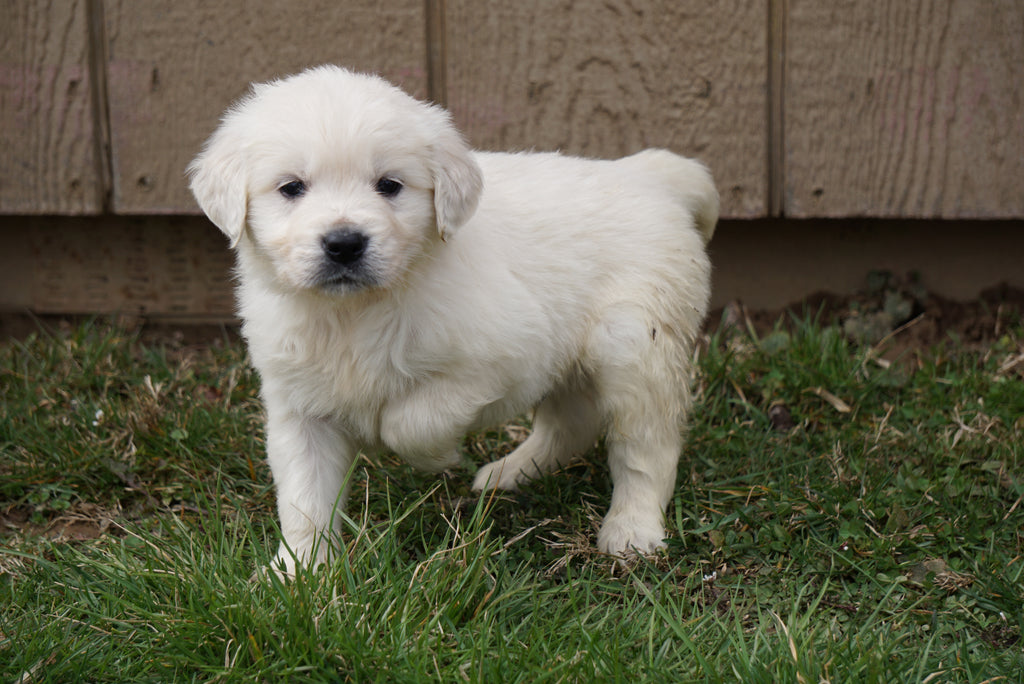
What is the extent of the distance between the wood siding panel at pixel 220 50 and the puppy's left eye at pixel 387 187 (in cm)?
184

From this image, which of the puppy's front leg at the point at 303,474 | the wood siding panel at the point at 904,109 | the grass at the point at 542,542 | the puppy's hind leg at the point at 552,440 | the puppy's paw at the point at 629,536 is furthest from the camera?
the wood siding panel at the point at 904,109

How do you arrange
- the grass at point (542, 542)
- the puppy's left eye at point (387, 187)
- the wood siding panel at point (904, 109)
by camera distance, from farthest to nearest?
the wood siding panel at point (904, 109), the puppy's left eye at point (387, 187), the grass at point (542, 542)

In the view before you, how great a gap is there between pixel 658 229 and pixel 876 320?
1750 millimetres

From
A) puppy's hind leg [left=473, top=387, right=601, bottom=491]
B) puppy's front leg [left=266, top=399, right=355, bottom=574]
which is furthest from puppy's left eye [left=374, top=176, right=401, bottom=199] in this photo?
puppy's hind leg [left=473, top=387, right=601, bottom=491]

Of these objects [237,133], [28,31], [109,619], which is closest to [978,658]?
[109,619]

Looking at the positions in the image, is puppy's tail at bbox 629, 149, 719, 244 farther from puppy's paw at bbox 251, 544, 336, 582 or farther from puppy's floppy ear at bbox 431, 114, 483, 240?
puppy's paw at bbox 251, 544, 336, 582

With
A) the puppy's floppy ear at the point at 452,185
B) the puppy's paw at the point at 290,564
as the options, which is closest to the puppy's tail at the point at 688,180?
the puppy's floppy ear at the point at 452,185

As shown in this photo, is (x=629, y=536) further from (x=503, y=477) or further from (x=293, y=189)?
(x=293, y=189)

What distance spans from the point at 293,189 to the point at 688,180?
1.37m

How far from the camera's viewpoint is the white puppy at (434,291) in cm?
241

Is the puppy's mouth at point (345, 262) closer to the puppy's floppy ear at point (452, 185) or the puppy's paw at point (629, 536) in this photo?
the puppy's floppy ear at point (452, 185)

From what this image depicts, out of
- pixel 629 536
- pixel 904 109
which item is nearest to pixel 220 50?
pixel 629 536

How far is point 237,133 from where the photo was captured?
2527 millimetres

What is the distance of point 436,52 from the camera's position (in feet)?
13.8
